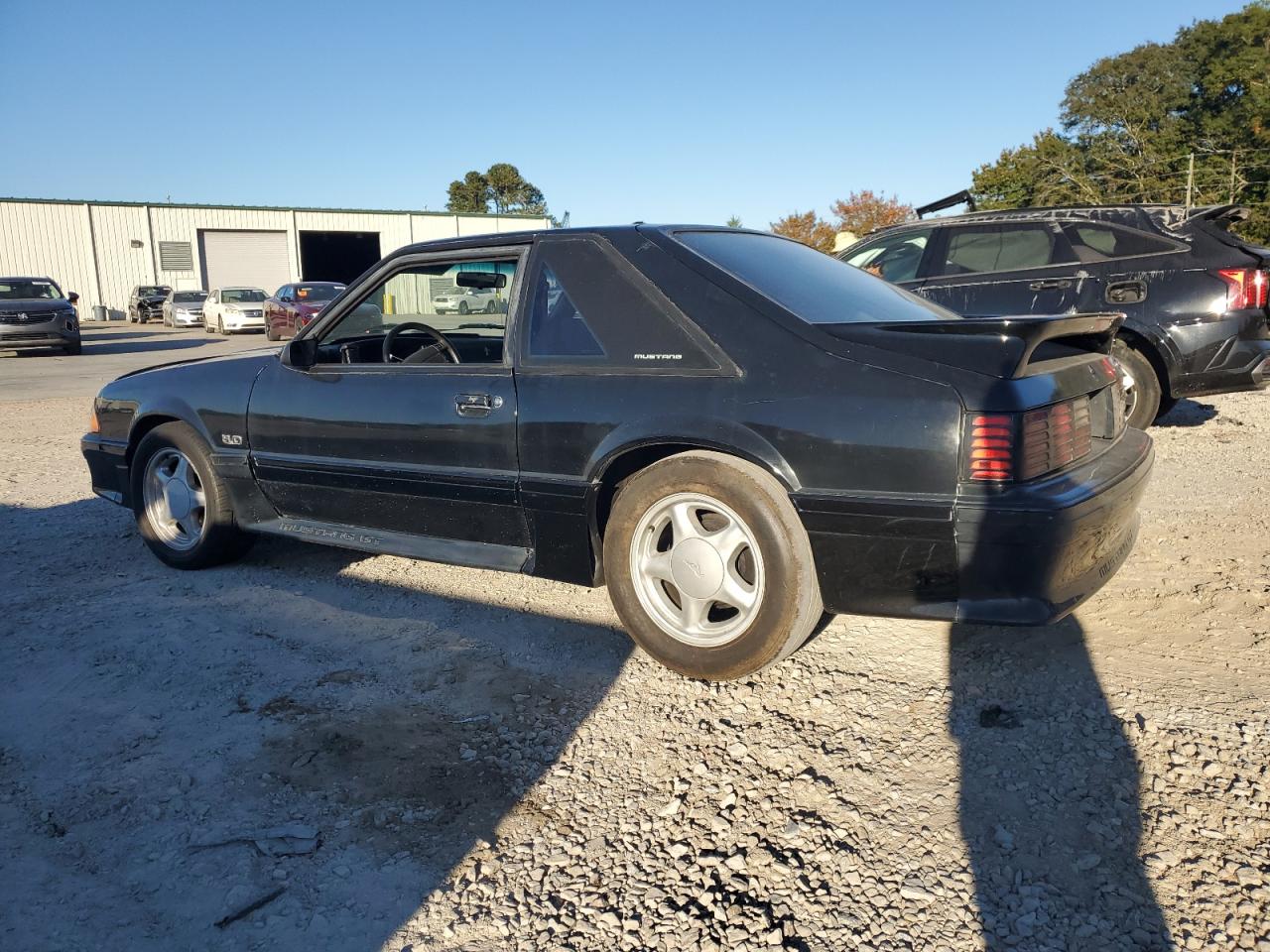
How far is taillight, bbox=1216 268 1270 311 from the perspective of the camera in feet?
19.7

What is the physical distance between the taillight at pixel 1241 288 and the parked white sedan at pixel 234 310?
1085 inches

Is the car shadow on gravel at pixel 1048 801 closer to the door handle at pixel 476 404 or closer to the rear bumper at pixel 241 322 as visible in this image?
the door handle at pixel 476 404

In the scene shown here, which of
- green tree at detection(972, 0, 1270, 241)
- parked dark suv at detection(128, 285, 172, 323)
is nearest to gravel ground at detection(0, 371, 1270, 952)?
green tree at detection(972, 0, 1270, 241)

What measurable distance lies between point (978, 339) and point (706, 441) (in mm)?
866

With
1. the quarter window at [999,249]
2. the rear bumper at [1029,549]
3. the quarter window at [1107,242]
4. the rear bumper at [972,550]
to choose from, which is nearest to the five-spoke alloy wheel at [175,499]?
the rear bumper at [972,550]

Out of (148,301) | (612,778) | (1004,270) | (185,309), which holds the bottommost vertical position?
(612,778)

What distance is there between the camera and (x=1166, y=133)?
31422 millimetres

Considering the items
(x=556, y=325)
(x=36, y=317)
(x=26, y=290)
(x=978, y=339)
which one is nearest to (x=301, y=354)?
(x=556, y=325)

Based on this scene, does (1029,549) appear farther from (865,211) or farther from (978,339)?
(865,211)

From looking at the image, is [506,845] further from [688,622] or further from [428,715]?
[688,622]

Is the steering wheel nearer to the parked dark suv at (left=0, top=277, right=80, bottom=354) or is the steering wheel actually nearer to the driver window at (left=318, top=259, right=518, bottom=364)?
the driver window at (left=318, top=259, right=518, bottom=364)

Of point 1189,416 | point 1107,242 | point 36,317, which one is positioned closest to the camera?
point 1107,242

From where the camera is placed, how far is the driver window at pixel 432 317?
3.94 m

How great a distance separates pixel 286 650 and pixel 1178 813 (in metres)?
2.90
